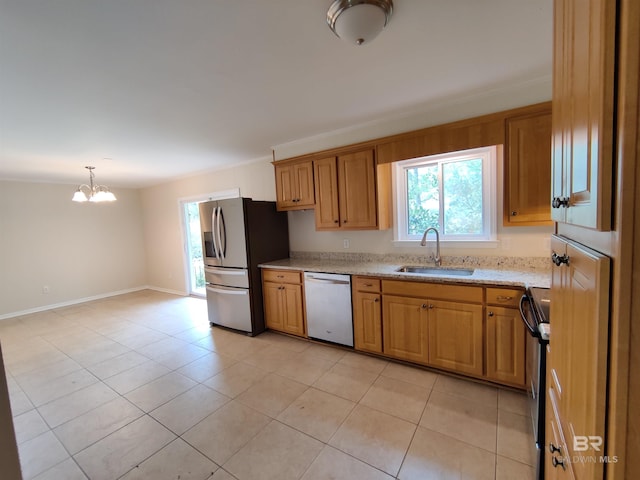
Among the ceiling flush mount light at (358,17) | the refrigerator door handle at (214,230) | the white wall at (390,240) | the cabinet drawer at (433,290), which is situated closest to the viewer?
the ceiling flush mount light at (358,17)

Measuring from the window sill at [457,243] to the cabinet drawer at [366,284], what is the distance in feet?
2.13

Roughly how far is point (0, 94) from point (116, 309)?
4121mm

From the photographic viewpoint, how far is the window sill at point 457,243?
2592 millimetres

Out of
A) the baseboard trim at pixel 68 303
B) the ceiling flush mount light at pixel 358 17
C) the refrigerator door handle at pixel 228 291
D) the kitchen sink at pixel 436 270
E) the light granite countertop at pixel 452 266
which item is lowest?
the baseboard trim at pixel 68 303

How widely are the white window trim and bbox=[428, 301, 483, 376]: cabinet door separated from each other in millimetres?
749

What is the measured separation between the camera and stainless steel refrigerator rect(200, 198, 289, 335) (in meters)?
3.46

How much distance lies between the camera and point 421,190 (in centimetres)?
300

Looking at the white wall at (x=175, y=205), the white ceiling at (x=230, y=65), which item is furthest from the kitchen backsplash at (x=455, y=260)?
A: the white wall at (x=175, y=205)

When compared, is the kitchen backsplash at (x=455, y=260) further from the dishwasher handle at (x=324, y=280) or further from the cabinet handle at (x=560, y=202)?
the cabinet handle at (x=560, y=202)

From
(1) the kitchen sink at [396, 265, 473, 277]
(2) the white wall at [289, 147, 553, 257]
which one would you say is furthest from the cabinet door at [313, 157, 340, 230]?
(1) the kitchen sink at [396, 265, 473, 277]

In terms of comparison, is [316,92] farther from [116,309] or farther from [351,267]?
[116,309]

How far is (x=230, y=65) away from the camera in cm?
178

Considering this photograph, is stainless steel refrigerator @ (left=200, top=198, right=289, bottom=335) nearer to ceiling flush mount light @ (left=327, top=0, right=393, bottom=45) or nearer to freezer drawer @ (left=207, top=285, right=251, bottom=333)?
freezer drawer @ (left=207, top=285, right=251, bottom=333)

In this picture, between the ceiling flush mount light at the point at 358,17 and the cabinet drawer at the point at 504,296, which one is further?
the cabinet drawer at the point at 504,296
